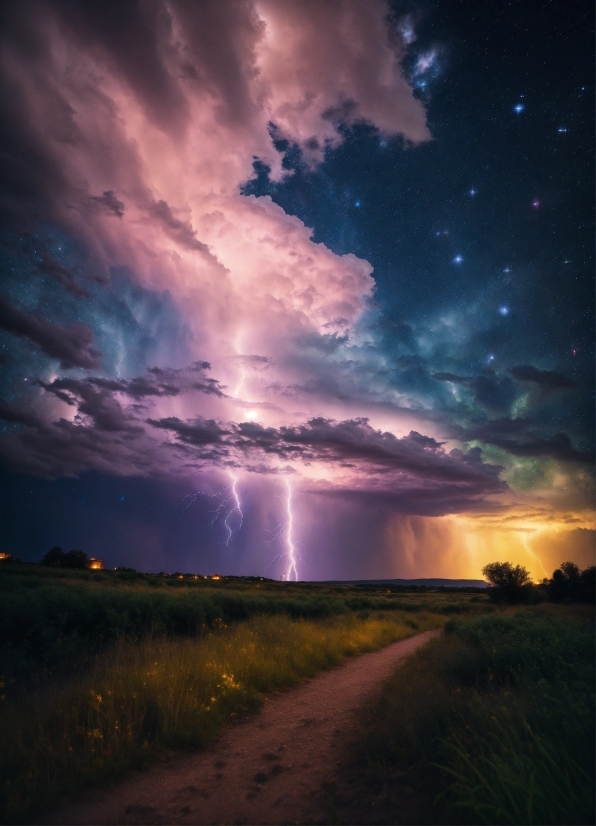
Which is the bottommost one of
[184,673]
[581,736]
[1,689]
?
[1,689]

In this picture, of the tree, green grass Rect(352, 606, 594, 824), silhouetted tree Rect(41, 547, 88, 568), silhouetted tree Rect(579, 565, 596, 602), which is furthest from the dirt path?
silhouetted tree Rect(41, 547, 88, 568)

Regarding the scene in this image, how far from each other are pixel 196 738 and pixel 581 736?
5379 mm

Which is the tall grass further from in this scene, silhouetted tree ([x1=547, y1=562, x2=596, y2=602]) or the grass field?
silhouetted tree ([x1=547, y1=562, x2=596, y2=602])

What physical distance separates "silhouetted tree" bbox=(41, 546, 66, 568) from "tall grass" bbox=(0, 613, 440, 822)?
86940mm

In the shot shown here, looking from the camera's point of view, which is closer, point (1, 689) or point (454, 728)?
point (454, 728)

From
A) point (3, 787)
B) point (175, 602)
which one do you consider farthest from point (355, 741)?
point (175, 602)

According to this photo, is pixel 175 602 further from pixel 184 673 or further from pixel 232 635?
pixel 184 673

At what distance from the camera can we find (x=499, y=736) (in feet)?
15.5

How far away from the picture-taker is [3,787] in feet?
15.0

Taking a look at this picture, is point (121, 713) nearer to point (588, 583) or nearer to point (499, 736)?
point (499, 736)

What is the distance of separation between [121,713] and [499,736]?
5464 millimetres

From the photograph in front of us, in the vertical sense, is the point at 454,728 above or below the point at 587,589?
below

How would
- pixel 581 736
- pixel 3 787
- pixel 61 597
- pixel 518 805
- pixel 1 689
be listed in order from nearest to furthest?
pixel 518 805 → pixel 581 736 → pixel 3 787 → pixel 1 689 → pixel 61 597

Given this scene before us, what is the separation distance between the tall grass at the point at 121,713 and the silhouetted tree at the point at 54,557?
86.9m
